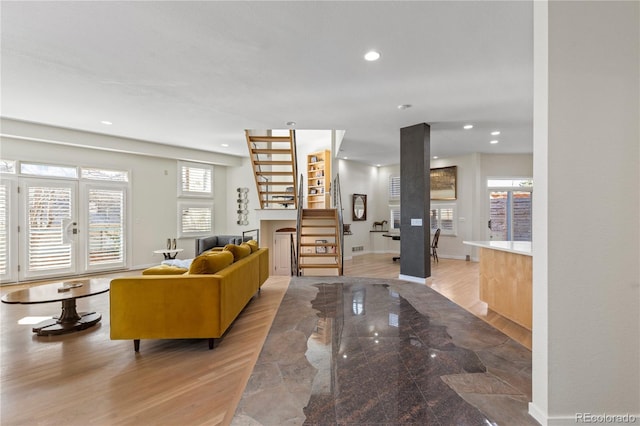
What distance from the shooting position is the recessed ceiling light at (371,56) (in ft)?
9.48

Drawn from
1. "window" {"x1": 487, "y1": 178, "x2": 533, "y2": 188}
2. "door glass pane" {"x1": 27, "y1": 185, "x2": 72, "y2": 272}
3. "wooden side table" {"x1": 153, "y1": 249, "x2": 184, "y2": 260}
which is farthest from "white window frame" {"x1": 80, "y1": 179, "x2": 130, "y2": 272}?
"window" {"x1": 487, "y1": 178, "x2": 533, "y2": 188}

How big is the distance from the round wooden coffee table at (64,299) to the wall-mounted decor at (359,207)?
6668 mm

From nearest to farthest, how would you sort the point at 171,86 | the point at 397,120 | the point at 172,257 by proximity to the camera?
the point at 171,86 → the point at 397,120 → the point at 172,257

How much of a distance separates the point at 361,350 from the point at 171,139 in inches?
248

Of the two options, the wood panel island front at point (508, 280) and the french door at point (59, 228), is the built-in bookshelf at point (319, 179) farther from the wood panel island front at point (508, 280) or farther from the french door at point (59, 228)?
the wood panel island front at point (508, 280)

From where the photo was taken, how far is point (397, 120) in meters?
5.01

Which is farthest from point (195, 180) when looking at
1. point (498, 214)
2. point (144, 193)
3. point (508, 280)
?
point (498, 214)

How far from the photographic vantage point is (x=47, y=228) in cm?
566

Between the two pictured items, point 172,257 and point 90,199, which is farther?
point 172,257

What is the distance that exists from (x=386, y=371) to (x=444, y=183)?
286 inches

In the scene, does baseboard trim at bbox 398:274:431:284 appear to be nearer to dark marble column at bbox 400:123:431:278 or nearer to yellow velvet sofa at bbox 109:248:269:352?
dark marble column at bbox 400:123:431:278

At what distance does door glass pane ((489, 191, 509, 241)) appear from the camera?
25.9 feet

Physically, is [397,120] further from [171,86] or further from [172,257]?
[172,257]
